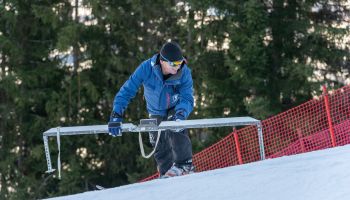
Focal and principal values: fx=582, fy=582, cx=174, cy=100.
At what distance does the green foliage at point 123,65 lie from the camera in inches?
466

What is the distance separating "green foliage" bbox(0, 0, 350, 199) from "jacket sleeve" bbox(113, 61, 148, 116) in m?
5.91

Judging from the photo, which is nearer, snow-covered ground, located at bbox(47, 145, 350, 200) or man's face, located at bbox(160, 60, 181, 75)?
snow-covered ground, located at bbox(47, 145, 350, 200)

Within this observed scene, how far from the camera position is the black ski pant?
5.58 m

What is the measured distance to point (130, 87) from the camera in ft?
18.2

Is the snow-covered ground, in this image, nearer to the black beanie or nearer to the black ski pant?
the black ski pant

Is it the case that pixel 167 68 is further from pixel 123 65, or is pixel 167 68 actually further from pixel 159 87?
pixel 123 65

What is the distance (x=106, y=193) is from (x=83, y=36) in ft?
30.4

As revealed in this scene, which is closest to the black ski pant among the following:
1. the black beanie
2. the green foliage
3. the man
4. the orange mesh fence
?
the man

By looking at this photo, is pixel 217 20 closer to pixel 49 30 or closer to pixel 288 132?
pixel 288 132

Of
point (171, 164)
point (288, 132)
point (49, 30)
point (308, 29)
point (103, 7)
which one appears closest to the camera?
point (171, 164)

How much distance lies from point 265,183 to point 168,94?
1.57 m

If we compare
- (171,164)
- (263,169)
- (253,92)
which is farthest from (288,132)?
(263,169)

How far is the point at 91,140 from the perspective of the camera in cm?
1485

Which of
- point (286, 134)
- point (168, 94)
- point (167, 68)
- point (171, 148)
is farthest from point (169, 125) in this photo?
point (286, 134)
